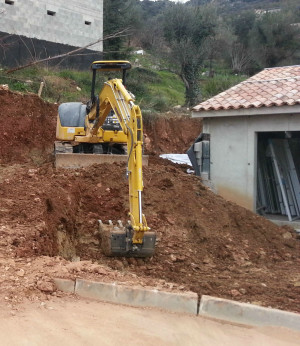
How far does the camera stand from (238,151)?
1298 cm

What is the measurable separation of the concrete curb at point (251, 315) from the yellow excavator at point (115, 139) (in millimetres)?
1742

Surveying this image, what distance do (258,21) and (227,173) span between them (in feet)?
107

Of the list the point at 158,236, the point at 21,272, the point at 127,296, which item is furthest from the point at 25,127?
the point at 127,296

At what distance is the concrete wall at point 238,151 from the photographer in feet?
41.2

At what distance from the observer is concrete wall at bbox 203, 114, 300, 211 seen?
12.6 meters

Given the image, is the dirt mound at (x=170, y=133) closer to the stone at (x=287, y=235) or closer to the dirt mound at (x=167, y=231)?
the dirt mound at (x=167, y=231)

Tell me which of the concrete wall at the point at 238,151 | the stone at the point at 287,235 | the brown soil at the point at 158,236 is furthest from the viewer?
the concrete wall at the point at 238,151

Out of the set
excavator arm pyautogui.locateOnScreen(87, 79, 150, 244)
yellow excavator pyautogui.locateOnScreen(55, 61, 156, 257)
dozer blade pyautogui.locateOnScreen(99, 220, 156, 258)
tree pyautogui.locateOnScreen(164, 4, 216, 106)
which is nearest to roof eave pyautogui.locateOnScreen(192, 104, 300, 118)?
yellow excavator pyautogui.locateOnScreen(55, 61, 156, 257)

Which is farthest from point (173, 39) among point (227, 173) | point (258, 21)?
point (227, 173)

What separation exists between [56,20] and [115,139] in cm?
1215

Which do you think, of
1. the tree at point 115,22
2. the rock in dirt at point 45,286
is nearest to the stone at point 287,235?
the rock in dirt at point 45,286

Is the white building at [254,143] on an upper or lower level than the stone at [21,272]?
upper

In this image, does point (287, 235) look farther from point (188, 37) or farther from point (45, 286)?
point (188, 37)

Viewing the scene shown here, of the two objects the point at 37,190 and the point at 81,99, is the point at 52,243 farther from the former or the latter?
the point at 81,99
